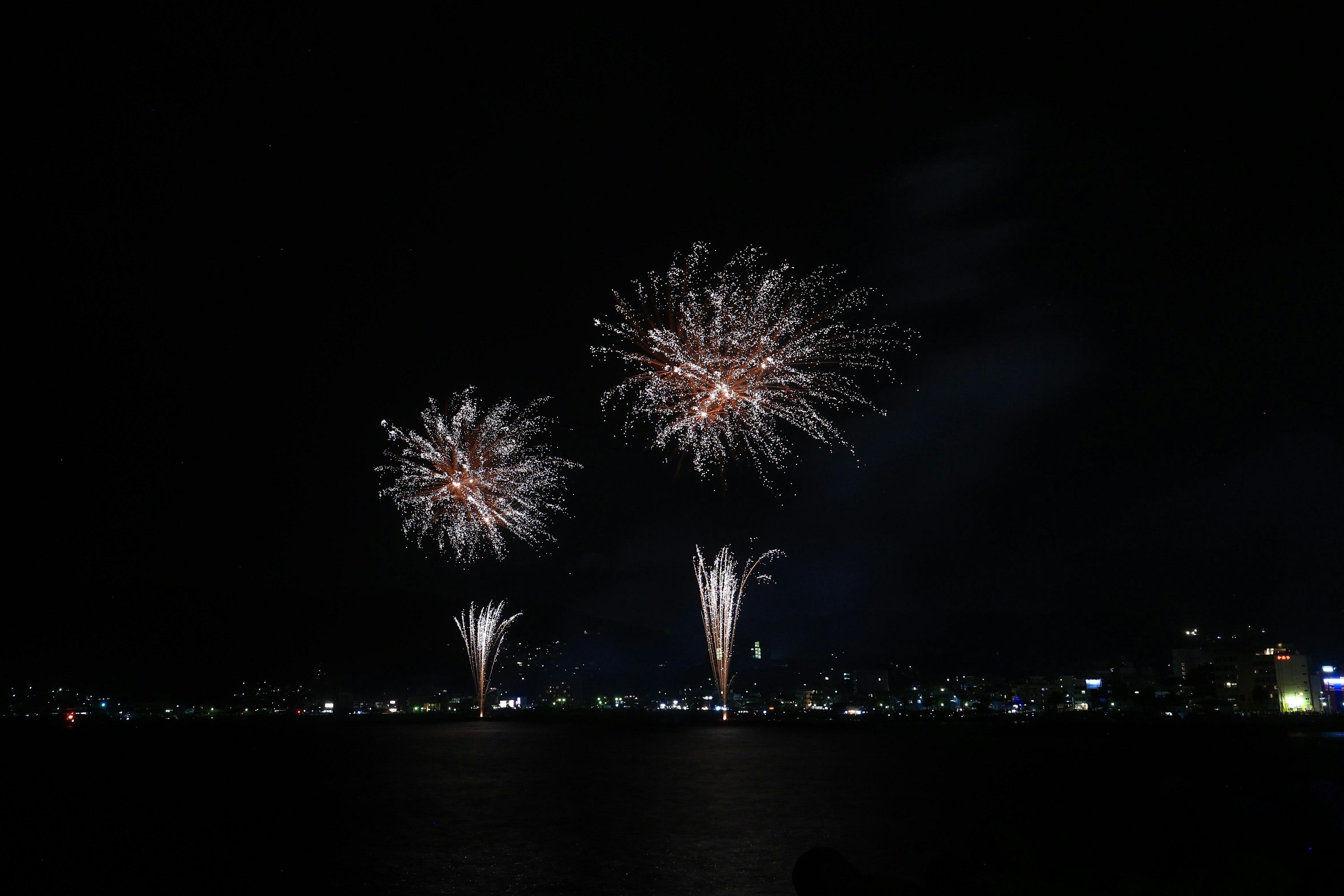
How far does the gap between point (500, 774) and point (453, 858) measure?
67.2 ft

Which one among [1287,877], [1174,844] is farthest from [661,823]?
[1287,877]

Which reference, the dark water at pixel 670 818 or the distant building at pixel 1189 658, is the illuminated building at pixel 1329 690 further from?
the distant building at pixel 1189 658

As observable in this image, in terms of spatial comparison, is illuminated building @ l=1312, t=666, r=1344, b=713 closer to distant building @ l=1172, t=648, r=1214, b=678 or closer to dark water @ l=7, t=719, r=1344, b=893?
dark water @ l=7, t=719, r=1344, b=893

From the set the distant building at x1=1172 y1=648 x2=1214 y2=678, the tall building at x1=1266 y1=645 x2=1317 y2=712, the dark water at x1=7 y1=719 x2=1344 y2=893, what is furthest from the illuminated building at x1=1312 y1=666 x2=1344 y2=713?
the distant building at x1=1172 y1=648 x2=1214 y2=678

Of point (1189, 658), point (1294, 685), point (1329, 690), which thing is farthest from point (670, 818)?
point (1189, 658)

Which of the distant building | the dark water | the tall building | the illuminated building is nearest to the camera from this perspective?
the dark water

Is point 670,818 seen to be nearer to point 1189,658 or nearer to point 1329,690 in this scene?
point 1329,690

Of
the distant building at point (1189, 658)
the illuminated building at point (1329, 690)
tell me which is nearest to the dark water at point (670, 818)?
the illuminated building at point (1329, 690)

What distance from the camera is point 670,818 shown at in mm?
20562

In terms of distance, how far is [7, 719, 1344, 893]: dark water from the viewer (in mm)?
7043

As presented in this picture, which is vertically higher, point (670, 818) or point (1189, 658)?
point (670, 818)

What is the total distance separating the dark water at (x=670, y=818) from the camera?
704 cm

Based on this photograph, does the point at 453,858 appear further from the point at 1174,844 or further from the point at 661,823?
the point at 1174,844

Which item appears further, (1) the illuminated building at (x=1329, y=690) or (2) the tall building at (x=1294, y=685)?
(2) the tall building at (x=1294, y=685)
